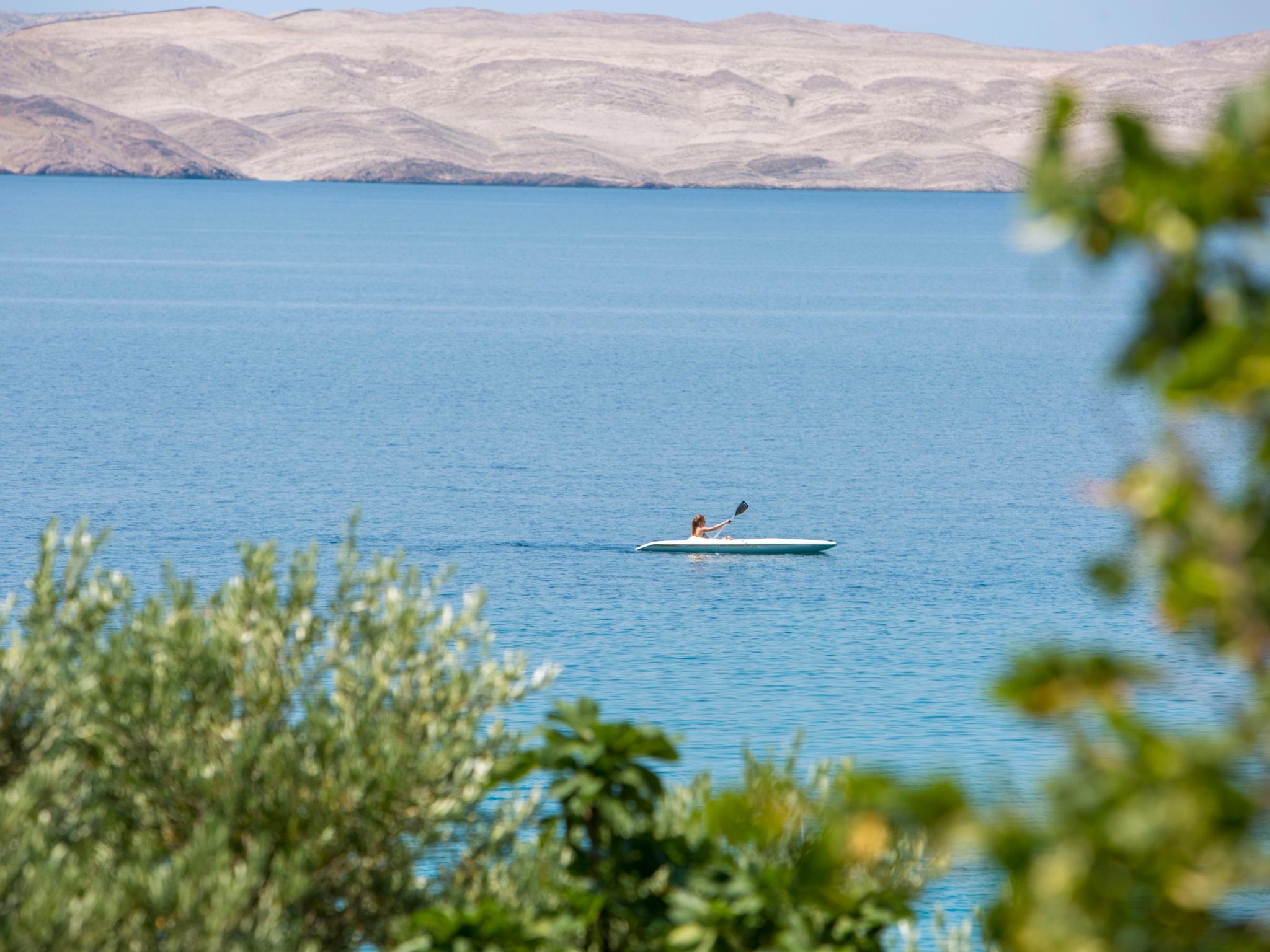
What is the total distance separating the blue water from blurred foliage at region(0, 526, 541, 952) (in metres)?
2.83

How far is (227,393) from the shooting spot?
94812 millimetres

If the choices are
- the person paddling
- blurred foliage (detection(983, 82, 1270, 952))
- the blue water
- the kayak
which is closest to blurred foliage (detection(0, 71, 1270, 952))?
blurred foliage (detection(983, 82, 1270, 952))

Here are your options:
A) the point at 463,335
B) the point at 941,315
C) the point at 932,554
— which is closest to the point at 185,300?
the point at 463,335

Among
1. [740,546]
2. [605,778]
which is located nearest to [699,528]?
[740,546]

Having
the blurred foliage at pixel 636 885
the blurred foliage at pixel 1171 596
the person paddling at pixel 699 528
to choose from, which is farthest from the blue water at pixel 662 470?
the blurred foliage at pixel 636 885

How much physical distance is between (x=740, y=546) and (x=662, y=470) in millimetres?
15896

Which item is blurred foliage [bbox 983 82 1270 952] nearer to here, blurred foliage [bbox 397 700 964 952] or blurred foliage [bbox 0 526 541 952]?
blurred foliage [bbox 397 700 964 952]

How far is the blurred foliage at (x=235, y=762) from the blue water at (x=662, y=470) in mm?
2833

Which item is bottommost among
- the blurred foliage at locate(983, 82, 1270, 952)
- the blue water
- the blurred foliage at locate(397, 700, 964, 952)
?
the blue water

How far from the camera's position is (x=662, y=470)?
7338cm

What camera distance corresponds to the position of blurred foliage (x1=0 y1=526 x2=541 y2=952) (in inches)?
418

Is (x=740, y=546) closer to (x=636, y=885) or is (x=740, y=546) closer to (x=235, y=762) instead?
(x=235, y=762)

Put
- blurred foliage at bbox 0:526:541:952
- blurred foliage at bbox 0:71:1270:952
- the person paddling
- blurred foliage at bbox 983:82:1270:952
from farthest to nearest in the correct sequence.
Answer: the person paddling, blurred foliage at bbox 0:526:541:952, blurred foliage at bbox 0:71:1270:952, blurred foliage at bbox 983:82:1270:952

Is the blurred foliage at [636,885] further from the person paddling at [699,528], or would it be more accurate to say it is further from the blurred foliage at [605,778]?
the person paddling at [699,528]
